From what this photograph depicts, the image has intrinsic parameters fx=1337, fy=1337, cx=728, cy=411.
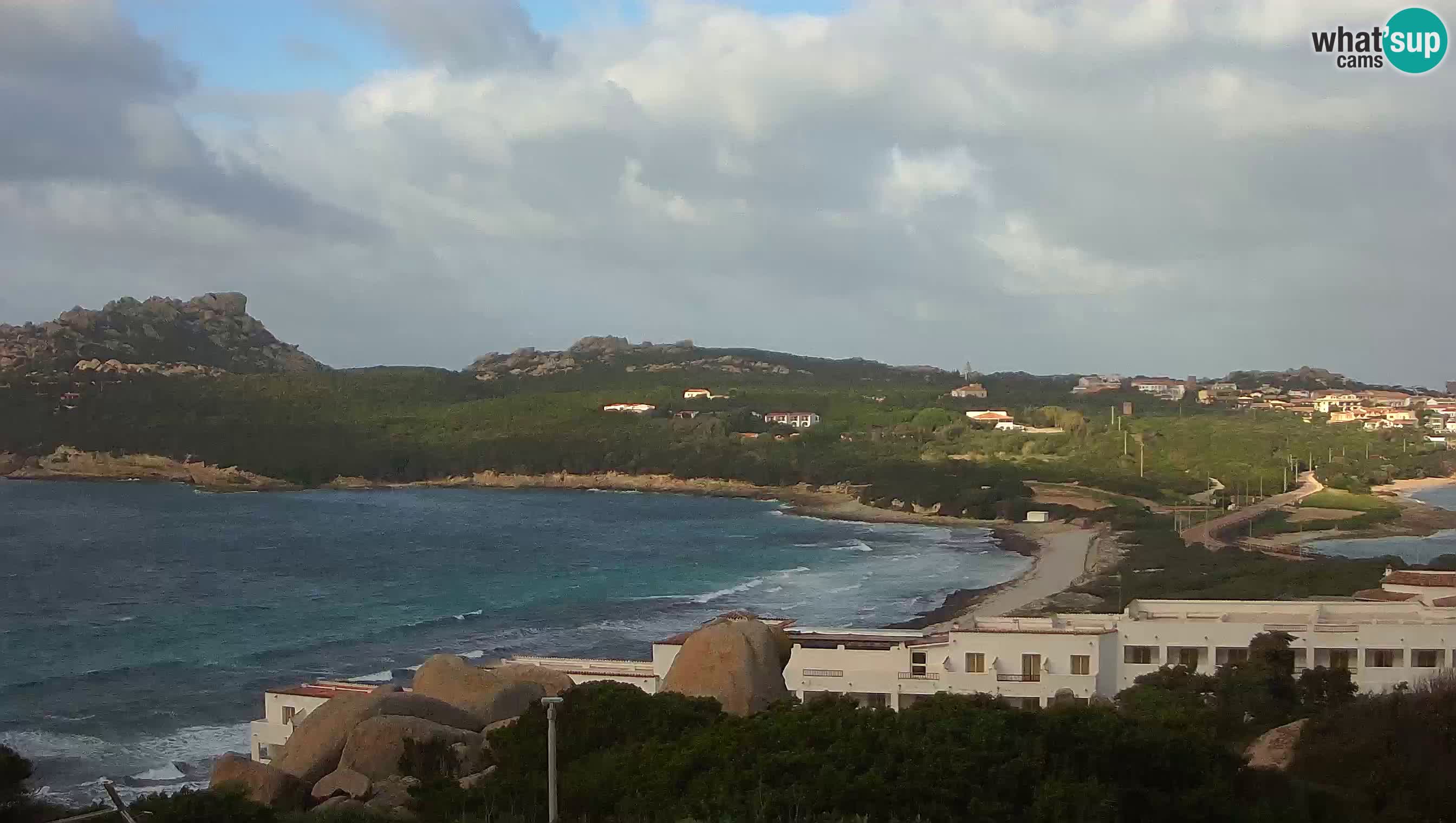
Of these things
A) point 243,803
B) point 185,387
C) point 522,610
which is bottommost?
point 522,610

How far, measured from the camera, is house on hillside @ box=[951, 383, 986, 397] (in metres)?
132

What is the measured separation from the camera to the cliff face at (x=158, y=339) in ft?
395

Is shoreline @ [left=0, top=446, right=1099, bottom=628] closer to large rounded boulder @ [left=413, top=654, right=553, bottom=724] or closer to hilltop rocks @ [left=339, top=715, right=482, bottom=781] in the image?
large rounded boulder @ [left=413, top=654, right=553, bottom=724]


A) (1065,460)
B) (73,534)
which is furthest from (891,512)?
(73,534)

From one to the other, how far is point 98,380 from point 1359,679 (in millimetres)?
111402

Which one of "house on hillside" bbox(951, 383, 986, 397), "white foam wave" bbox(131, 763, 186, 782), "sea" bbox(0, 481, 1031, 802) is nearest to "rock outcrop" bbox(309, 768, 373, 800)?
"sea" bbox(0, 481, 1031, 802)

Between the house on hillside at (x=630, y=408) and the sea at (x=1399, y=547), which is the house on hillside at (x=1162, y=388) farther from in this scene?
the sea at (x=1399, y=547)

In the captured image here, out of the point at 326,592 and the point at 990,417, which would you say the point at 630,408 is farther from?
the point at 326,592

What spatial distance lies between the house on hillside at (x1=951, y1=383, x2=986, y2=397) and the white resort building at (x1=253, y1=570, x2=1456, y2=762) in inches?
4253

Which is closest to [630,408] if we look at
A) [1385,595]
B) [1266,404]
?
[1266,404]

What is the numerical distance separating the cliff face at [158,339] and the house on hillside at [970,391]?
6913cm

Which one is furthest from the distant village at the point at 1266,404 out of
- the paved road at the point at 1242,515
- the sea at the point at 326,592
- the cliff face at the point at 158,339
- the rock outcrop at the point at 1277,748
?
the rock outcrop at the point at 1277,748

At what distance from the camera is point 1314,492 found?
73438 mm

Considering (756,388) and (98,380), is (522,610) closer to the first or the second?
(98,380)
